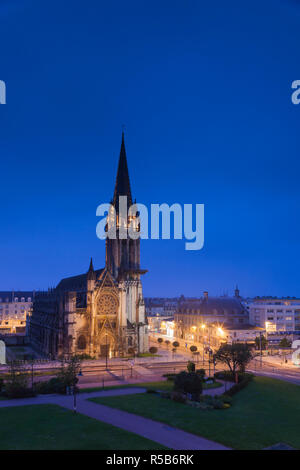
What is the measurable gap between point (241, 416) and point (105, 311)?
53.4 meters

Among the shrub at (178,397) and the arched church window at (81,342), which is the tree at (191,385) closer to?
the shrub at (178,397)

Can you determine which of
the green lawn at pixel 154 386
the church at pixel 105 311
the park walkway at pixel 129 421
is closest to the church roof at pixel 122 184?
the church at pixel 105 311

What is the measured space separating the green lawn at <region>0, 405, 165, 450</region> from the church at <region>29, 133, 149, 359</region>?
40.1 m

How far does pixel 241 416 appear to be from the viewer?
3472 centimetres

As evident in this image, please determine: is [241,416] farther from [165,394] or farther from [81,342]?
[81,342]

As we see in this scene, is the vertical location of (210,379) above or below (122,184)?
below

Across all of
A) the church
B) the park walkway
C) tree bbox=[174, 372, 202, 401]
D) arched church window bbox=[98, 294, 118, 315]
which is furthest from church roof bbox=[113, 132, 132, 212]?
tree bbox=[174, 372, 202, 401]

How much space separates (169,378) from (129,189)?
5486 cm

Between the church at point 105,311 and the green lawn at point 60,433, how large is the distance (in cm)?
4014

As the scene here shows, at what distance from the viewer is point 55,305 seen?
8975 centimetres

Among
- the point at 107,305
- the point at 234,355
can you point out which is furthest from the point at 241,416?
the point at 107,305

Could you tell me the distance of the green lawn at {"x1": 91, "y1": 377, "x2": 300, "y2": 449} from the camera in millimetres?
28078

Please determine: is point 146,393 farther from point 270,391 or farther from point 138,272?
point 138,272
